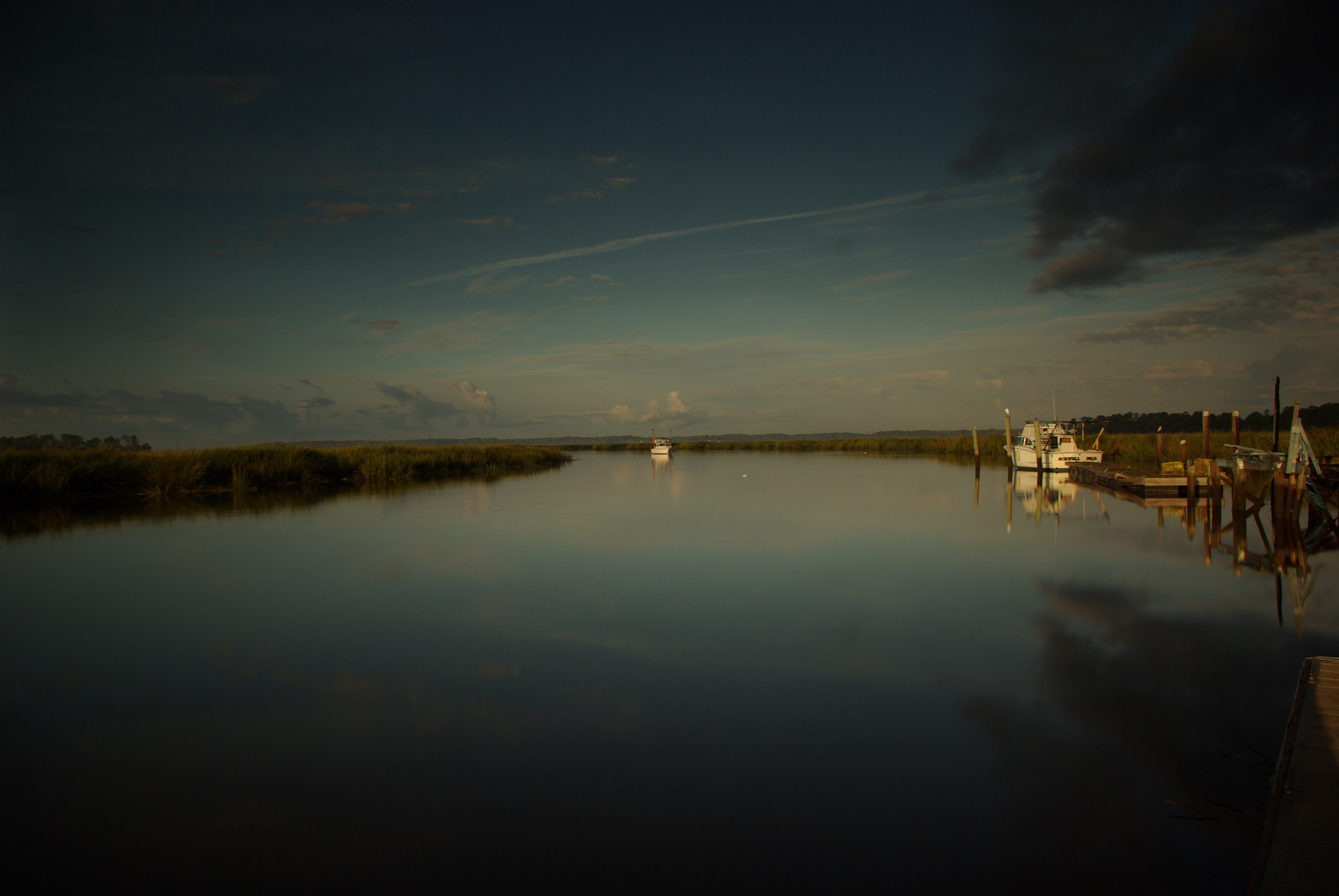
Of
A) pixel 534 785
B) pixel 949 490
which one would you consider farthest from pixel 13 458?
pixel 949 490

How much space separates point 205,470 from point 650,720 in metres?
25.7

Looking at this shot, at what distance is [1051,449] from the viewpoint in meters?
35.7

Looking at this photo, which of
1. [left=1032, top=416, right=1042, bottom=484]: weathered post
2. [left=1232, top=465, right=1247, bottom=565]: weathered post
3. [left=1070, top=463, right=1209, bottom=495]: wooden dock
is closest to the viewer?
[left=1232, top=465, right=1247, bottom=565]: weathered post

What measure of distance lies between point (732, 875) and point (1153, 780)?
2.72 m

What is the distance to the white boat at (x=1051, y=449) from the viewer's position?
114ft

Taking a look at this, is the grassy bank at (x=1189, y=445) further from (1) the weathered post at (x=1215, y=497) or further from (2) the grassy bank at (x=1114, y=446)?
(1) the weathered post at (x=1215, y=497)

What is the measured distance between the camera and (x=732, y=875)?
339cm

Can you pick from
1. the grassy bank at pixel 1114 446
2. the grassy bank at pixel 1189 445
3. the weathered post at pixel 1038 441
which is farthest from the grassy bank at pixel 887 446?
the weathered post at pixel 1038 441

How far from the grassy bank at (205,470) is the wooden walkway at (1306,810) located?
26705 millimetres

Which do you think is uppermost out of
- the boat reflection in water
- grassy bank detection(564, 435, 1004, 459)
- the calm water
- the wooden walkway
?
grassy bank detection(564, 435, 1004, 459)

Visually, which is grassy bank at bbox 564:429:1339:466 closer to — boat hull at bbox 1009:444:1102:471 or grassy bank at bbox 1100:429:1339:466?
grassy bank at bbox 1100:429:1339:466

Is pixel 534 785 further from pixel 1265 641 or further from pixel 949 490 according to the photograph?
pixel 949 490

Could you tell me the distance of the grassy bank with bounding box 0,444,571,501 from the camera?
20625 millimetres

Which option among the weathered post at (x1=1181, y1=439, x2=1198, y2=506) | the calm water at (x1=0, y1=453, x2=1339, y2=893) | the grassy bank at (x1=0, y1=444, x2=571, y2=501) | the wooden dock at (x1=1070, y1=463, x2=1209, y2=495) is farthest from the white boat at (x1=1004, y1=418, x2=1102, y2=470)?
the grassy bank at (x1=0, y1=444, x2=571, y2=501)
